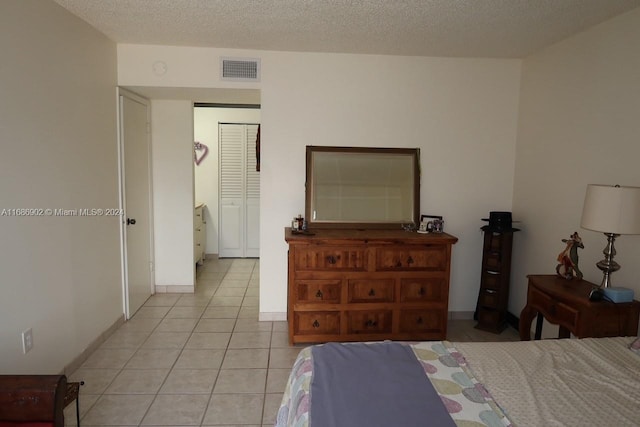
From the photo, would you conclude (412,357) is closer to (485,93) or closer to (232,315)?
(232,315)

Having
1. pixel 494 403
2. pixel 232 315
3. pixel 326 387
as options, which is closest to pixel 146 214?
pixel 232 315

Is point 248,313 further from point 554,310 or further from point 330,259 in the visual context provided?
point 554,310

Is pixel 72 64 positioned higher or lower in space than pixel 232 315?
higher

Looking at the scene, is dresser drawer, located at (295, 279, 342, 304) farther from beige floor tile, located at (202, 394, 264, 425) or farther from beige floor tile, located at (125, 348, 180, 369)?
beige floor tile, located at (125, 348, 180, 369)

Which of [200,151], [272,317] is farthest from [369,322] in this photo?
[200,151]

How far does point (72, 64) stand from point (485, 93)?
11.2ft

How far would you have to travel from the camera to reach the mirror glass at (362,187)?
11.9 ft

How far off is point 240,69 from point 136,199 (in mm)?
1655

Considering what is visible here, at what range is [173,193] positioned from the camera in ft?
14.5

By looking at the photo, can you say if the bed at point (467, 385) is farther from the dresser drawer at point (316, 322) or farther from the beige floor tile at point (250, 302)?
the beige floor tile at point (250, 302)

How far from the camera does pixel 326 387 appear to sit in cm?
145

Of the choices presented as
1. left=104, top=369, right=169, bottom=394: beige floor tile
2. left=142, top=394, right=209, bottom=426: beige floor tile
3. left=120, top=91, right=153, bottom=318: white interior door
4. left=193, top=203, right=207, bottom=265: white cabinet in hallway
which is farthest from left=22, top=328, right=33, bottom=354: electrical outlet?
left=193, top=203, right=207, bottom=265: white cabinet in hallway

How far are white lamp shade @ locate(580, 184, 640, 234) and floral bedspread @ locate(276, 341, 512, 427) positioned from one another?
1207mm

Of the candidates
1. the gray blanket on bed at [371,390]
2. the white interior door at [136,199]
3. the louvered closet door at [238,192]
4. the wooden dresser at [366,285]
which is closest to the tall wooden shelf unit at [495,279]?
the wooden dresser at [366,285]
